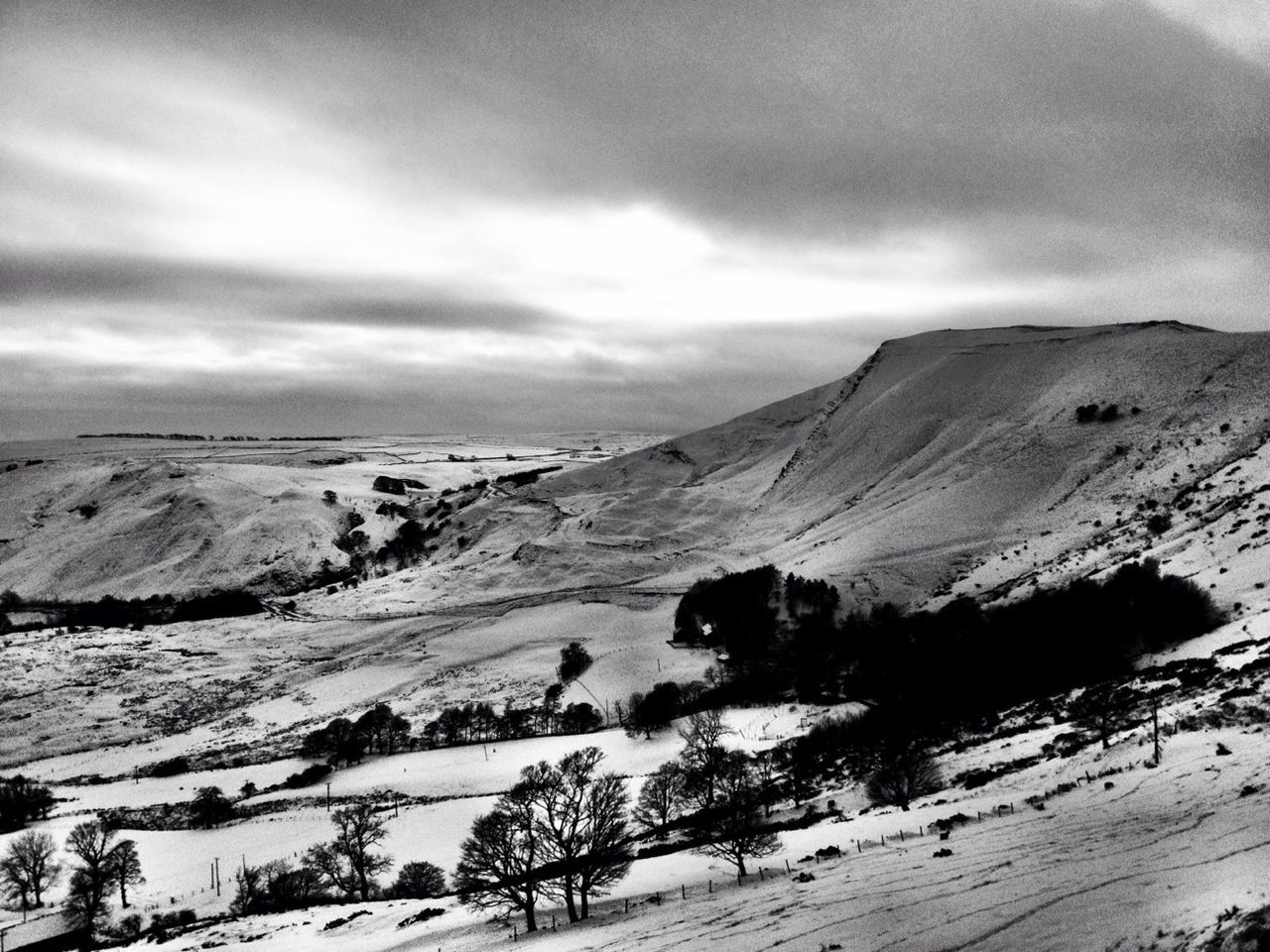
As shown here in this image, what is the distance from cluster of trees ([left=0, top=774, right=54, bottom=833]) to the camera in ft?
188

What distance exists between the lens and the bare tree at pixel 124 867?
149 feet

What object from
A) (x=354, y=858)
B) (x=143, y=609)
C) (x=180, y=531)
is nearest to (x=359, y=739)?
(x=354, y=858)

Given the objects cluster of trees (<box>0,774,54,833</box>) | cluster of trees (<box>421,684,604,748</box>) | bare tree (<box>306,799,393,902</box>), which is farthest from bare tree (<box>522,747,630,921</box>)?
cluster of trees (<box>0,774,54,833</box>)

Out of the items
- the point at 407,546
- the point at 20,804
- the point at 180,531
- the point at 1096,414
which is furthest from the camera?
the point at 180,531

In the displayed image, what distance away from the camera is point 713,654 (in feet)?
270

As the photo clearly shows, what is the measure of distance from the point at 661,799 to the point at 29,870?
3295 cm

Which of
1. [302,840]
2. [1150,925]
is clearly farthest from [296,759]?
[1150,925]

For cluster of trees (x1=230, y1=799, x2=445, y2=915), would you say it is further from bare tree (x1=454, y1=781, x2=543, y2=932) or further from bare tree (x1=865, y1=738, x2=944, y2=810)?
bare tree (x1=865, y1=738, x2=944, y2=810)

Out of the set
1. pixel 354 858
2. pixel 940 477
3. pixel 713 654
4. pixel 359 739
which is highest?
pixel 940 477

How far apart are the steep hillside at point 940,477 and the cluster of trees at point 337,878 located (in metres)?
52.2

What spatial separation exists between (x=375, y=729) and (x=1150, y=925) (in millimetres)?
63750

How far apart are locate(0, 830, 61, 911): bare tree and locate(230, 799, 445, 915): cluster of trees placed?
1000 cm

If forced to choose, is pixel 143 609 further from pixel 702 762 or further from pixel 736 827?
pixel 736 827

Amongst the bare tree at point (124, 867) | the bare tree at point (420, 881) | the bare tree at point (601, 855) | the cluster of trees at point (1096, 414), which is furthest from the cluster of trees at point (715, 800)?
the cluster of trees at point (1096, 414)
